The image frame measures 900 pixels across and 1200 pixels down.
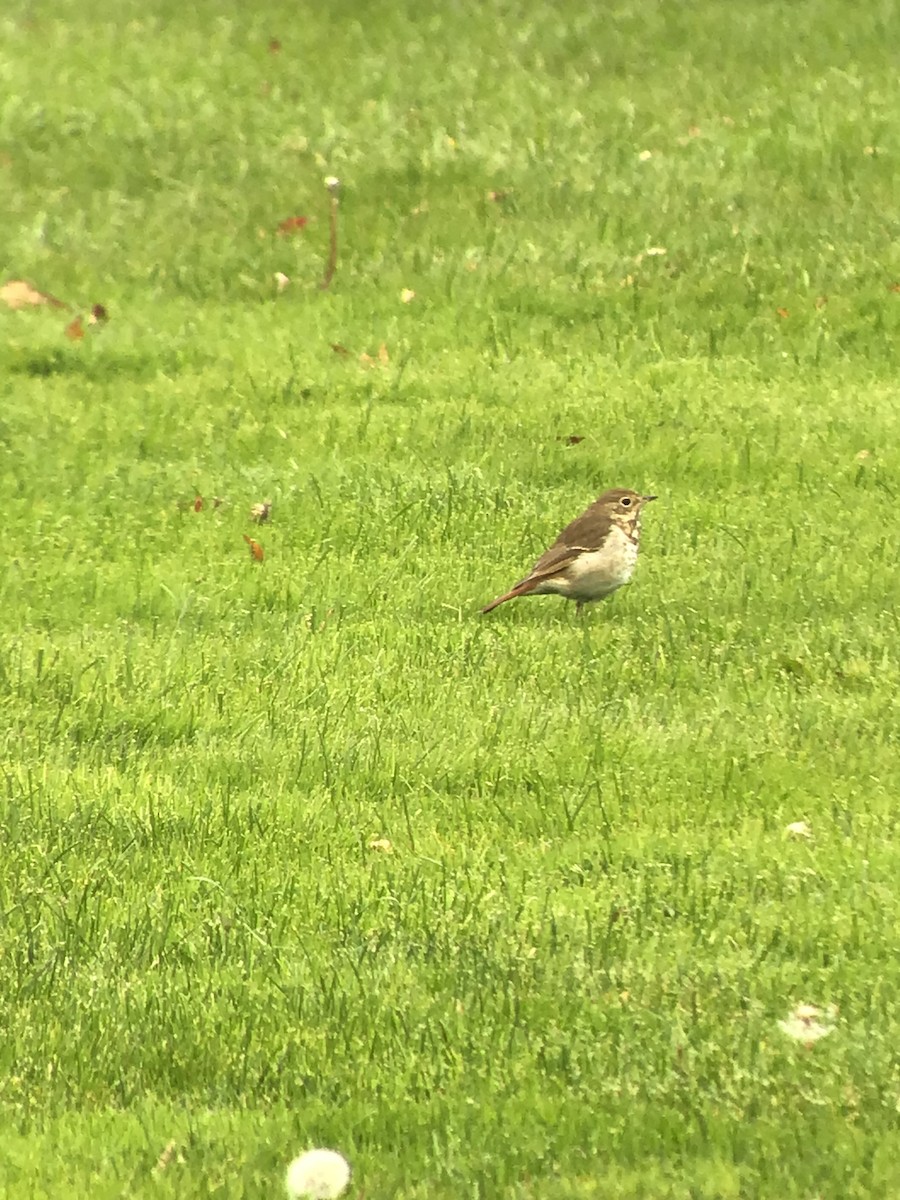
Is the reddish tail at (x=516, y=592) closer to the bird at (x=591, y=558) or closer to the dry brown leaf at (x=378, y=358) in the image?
the bird at (x=591, y=558)

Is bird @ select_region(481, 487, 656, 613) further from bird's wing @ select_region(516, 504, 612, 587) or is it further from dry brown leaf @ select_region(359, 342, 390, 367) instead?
dry brown leaf @ select_region(359, 342, 390, 367)

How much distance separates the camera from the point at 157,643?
7.88m

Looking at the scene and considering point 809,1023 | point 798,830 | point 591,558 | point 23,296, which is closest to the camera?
point 809,1023

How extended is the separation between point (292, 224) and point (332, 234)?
44cm

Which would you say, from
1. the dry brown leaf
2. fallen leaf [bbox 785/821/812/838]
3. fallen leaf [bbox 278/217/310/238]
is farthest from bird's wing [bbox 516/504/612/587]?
fallen leaf [bbox 278/217/310/238]

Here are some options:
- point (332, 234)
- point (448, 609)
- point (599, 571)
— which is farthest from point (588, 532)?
point (332, 234)

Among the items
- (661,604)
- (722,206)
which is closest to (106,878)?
(661,604)

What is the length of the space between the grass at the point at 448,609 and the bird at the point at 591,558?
0.64ft

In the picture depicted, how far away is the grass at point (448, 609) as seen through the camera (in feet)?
15.1

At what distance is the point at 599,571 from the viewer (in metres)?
7.88

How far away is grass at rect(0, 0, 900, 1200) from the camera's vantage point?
4.62 m

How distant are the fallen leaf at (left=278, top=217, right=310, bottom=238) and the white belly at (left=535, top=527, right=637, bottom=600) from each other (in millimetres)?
6064

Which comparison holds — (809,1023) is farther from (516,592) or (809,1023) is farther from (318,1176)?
(516,592)

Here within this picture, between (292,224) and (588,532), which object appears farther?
(292,224)
